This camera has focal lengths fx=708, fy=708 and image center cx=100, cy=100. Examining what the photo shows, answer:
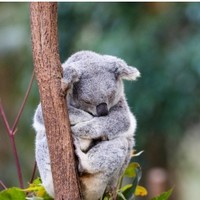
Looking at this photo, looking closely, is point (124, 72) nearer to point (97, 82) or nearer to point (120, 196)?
point (97, 82)

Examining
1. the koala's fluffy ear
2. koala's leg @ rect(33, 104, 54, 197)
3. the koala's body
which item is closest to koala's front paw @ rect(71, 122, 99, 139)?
the koala's body

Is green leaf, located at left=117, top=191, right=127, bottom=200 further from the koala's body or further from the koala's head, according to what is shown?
the koala's head

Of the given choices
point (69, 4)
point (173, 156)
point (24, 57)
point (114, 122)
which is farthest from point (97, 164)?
point (24, 57)

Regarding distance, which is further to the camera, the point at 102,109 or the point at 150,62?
the point at 150,62

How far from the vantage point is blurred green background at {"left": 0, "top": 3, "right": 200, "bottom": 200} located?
7.09m

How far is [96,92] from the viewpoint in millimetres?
2457

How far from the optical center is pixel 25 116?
842cm

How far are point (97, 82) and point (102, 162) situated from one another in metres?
0.28

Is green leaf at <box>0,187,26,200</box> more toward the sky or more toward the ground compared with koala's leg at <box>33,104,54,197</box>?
more toward the ground

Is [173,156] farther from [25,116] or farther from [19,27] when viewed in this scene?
Answer: [19,27]

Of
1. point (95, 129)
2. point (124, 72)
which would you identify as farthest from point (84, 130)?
point (124, 72)

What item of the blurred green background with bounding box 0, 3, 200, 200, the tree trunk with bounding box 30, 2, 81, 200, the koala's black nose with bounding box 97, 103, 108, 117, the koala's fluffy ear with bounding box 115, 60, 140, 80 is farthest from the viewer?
the blurred green background with bounding box 0, 3, 200, 200

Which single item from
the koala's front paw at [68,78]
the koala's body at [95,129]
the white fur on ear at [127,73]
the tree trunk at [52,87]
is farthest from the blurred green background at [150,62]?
the tree trunk at [52,87]

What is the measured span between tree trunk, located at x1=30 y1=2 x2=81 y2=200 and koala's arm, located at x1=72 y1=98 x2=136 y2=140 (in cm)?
16
